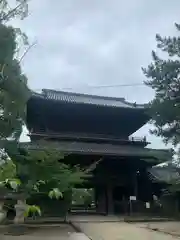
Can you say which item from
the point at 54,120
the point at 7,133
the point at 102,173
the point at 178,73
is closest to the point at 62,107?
the point at 54,120

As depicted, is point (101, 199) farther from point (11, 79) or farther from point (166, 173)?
point (11, 79)

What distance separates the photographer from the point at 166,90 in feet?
67.5

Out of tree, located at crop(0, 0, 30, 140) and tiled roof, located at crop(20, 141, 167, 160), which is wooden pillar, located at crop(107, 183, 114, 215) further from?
tree, located at crop(0, 0, 30, 140)

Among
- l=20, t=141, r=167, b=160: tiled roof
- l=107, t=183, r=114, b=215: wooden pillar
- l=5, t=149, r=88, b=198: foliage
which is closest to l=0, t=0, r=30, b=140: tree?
l=5, t=149, r=88, b=198: foliage

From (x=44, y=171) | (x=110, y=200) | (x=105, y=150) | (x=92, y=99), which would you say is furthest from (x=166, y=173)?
(x=44, y=171)

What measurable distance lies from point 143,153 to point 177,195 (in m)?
4.18

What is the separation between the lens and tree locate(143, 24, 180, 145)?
2000cm

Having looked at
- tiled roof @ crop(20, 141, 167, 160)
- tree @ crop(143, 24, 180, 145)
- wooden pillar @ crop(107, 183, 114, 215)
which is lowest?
wooden pillar @ crop(107, 183, 114, 215)

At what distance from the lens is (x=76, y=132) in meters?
22.6

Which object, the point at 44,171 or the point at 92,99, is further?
the point at 92,99

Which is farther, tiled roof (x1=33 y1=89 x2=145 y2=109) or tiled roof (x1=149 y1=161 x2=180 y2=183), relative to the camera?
tiled roof (x1=33 y1=89 x2=145 y2=109)

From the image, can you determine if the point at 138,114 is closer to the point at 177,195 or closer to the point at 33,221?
the point at 177,195

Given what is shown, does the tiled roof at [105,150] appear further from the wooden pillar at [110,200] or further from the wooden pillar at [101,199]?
the wooden pillar at [101,199]

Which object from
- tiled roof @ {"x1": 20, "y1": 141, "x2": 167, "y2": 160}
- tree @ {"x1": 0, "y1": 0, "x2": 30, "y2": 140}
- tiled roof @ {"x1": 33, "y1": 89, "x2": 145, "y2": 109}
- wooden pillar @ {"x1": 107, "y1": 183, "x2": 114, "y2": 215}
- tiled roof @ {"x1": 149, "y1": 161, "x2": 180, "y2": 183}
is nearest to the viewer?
tree @ {"x1": 0, "y1": 0, "x2": 30, "y2": 140}
